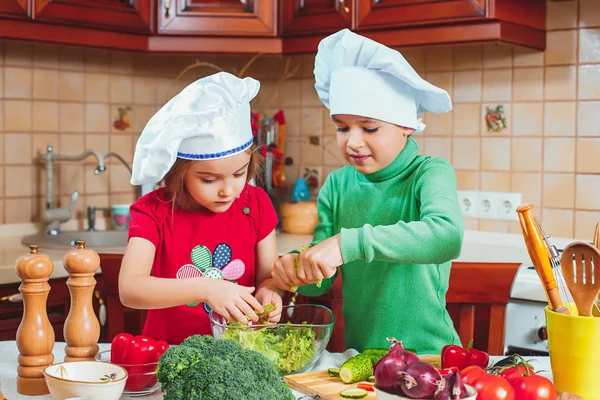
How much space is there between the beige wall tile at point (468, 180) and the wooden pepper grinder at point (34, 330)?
1714 mm

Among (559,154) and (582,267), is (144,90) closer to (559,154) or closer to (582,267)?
(559,154)

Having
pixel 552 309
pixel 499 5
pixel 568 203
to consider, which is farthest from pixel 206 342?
pixel 568 203

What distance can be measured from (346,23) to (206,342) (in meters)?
1.64

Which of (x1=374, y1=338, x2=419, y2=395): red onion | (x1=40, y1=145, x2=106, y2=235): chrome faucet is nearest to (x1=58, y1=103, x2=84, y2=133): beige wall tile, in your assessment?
(x1=40, y1=145, x2=106, y2=235): chrome faucet

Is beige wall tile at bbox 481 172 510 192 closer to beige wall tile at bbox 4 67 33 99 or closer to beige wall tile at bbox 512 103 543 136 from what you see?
beige wall tile at bbox 512 103 543 136

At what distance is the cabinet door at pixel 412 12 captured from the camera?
85.5 inches

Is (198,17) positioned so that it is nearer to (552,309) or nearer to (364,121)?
(364,121)

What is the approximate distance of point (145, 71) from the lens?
2887 millimetres

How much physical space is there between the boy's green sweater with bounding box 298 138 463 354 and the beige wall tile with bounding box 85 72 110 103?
143 centimetres

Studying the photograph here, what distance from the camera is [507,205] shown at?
247 cm

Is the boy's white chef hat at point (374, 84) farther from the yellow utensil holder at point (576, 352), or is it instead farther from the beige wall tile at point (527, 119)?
the beige wall tile at point (527, 119)

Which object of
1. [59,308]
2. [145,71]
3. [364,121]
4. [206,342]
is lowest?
[59,308]

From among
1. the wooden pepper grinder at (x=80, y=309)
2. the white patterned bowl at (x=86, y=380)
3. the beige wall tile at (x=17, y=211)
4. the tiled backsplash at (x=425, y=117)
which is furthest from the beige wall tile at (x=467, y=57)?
the white patterned bowl at (x=86, y=380)

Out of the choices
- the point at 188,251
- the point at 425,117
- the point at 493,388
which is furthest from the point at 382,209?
the point at 425,117
